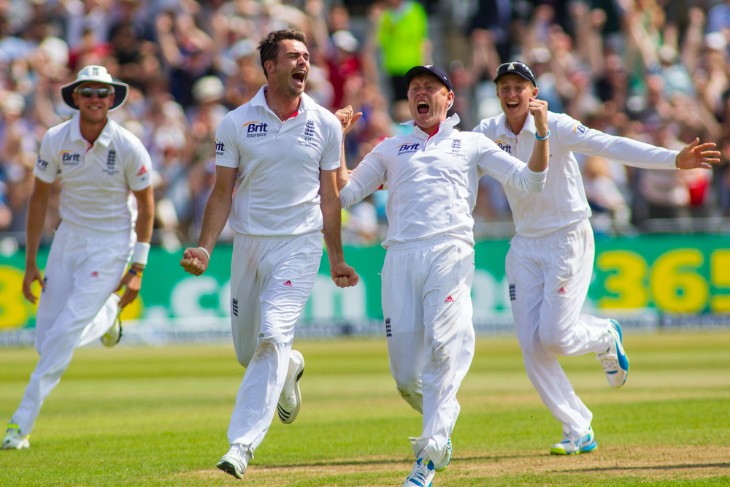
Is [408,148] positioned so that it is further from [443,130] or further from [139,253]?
[139,253]

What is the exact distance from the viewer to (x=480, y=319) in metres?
20.1

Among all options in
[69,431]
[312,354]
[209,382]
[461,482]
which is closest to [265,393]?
[461,482]

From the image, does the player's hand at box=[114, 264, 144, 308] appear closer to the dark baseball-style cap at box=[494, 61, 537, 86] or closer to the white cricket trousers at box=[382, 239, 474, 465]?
the white cricket trousers at box=[382, 239, 474, 465]

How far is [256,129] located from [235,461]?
2.15m

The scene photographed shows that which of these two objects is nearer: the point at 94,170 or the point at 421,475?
the point at 421,475

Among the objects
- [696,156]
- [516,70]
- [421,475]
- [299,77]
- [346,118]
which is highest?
[516,70]

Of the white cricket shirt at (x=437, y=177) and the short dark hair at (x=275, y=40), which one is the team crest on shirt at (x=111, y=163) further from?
the white cricket shirt at (x=437, y=177)

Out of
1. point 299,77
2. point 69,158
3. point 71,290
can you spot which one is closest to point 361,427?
point 71,290

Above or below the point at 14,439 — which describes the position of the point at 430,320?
above

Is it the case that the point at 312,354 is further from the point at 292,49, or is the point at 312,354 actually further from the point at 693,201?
the point at 292,49

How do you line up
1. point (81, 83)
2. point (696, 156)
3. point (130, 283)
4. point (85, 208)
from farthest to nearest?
1. point (130, 283)
2. point (85, 208)
3. point (81, 83)
4. point (696, 156)

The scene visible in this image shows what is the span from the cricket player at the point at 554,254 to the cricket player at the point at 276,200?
1.68 meters

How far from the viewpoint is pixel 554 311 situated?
9.19 m

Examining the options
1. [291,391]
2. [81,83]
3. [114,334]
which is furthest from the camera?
[114,334]
